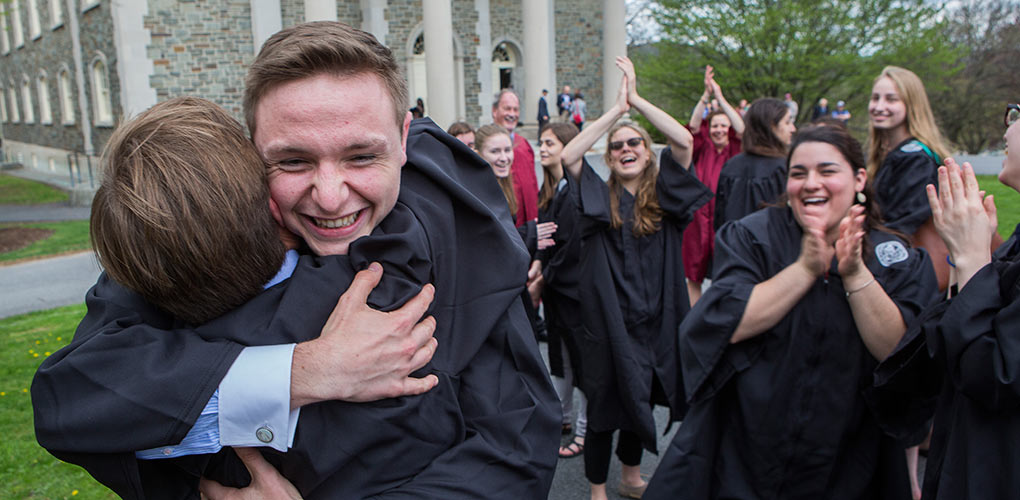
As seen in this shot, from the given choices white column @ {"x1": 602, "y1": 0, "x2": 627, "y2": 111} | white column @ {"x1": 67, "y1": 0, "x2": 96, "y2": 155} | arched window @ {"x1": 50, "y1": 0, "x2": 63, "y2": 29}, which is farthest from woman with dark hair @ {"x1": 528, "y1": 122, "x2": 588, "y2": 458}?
arched window @ {"x1": 50, "y1": 0, "x2": 63, "y2": 29}

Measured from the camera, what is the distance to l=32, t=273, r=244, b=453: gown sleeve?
1.17 metres

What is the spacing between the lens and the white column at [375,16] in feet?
73.9

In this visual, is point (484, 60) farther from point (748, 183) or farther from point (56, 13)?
point (748, 183)

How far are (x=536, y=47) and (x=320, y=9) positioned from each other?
6661 millimetres

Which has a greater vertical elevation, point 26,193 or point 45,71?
point 45,71

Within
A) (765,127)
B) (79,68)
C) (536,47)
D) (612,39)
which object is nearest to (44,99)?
(79,68)

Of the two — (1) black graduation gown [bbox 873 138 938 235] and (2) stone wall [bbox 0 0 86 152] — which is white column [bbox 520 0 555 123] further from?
(1) black graduation gown [bbox 873 138 938 235]

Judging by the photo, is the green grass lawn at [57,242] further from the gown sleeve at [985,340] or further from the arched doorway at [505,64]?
the arched doorway at [505,64]

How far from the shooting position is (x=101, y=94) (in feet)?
72.5

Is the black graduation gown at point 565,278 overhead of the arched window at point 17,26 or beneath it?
beneath

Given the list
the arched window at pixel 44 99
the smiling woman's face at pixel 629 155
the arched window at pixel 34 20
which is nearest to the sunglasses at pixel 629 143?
the smiling woman's face at pixel 629 155

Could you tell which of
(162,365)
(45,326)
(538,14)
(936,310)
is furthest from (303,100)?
(538,14)

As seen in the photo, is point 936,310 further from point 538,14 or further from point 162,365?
point 538,14

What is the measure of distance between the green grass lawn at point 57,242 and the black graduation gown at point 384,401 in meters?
10.8
